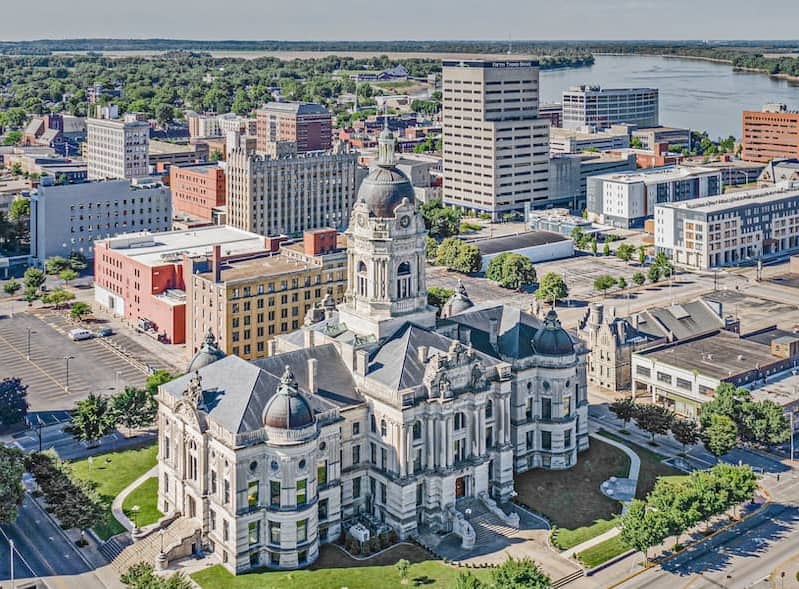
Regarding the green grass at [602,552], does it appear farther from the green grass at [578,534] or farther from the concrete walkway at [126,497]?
the concrete walkway at [126,497]

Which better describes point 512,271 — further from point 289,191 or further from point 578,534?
point 578,534

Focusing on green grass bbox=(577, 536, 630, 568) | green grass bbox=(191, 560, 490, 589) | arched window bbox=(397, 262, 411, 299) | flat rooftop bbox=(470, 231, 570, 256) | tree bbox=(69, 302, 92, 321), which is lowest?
green grass bbox=(191, 560, 490, 589)

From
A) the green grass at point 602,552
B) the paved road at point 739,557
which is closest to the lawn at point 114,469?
the green grass at point 602,552

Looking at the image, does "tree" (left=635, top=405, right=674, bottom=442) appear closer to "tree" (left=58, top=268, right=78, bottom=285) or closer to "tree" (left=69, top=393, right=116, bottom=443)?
"tree" (left=69, top=393, right=116, bottom=443)

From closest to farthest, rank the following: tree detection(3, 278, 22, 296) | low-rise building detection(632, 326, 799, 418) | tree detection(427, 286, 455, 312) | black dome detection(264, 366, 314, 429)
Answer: black dome detection(264, 366, 314, 429) → low-rise building detection(632, 326, 799, 418) → tree detection(427, 286, 455, 312) → tree detection(3, 278, 22, 296)

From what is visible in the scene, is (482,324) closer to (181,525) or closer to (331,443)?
(331,443)

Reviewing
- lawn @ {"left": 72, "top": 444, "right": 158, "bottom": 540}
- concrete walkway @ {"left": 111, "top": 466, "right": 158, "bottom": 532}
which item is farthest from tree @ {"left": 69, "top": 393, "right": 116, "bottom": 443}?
concrete walkway @ {"left": 111, "top": 466, "right": 158, "bottom": 532}

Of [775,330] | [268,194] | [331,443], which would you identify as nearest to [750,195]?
[775,330]
